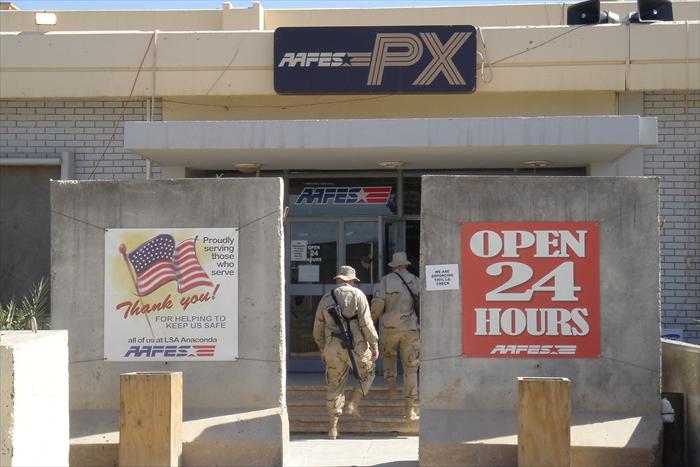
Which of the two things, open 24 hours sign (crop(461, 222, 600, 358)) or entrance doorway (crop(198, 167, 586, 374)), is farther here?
entrance doorway (crop(198, 167, 586, 374))

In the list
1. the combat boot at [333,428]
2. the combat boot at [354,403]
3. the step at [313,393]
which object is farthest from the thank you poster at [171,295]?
the step at [313,393]

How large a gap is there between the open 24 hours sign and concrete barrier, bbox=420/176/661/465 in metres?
0.07

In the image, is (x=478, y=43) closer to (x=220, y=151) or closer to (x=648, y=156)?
(x=648, y=156)

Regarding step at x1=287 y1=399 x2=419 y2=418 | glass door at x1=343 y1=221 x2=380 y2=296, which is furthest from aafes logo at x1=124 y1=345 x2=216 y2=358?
glass door at x1=343 y1=221 x2=380 y2=296

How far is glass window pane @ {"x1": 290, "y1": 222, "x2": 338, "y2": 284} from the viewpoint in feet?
47.0

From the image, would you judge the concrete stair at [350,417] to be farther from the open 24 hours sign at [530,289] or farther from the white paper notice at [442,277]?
the white paper notice at [442,277]

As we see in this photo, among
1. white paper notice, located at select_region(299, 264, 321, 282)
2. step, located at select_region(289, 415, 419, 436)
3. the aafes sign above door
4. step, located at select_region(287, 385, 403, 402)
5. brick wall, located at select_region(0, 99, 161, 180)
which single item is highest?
the aafes sign above door

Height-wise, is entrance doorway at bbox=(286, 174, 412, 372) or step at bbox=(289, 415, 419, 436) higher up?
entrance doorway at bbox=(286, 174, 412, 372)

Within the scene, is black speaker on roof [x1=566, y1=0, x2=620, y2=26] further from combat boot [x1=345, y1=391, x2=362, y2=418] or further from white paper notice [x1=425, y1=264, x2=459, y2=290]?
white paper notice [x1=425, y1=264, x2=459, y2=290]

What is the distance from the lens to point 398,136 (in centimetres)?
1197

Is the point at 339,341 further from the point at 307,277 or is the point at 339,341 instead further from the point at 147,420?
the point at 307,277

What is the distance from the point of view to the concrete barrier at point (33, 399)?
20.1 ft

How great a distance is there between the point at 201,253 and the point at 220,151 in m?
3.57

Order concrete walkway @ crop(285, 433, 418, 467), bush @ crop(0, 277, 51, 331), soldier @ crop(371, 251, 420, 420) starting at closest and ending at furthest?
concrete walkway @ crop(285, 433, 418, 467), bush @ crop(0, 277, 51, 331), soldier @ crop(371, 251, 420, 420)
